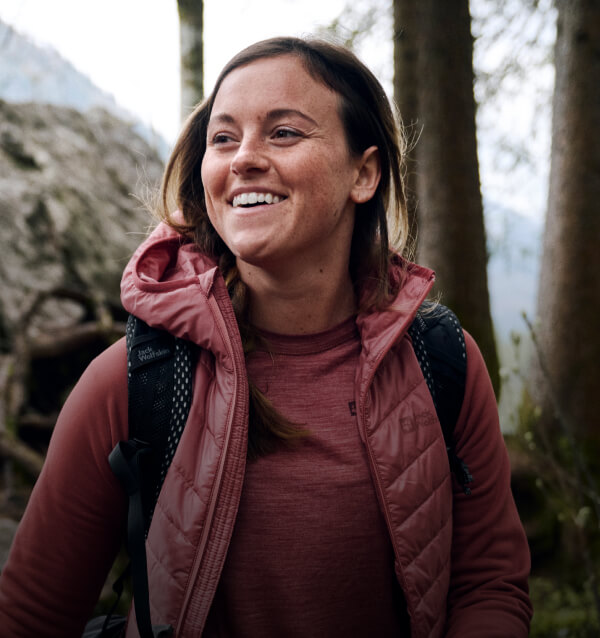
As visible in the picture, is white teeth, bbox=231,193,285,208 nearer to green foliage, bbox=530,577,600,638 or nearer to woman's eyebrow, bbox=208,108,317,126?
woman's eyebrow, bbox=208,108,317,126

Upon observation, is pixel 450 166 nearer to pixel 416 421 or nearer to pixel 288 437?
pixel 416 421

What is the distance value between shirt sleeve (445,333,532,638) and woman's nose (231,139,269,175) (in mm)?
840

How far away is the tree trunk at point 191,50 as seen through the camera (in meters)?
3.39

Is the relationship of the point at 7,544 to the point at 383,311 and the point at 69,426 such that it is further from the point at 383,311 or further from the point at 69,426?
the point at 383,311

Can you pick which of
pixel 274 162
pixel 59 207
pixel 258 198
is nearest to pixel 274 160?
pixel 274 162

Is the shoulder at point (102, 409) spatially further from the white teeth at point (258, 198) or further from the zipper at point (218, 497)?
the white teeth at point (258, 198)

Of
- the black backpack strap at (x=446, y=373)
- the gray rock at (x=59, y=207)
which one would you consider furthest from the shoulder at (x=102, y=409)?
the gray rock at (x=59, y=207)

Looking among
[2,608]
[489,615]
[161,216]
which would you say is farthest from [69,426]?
[489,615]

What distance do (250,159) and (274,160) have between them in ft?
0.23

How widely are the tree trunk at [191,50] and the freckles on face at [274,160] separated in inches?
74.2

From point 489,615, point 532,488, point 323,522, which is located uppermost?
point 323,522

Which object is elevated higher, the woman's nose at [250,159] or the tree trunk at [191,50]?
the tree trunk at [191,50]

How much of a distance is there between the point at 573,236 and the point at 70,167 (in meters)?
4.80

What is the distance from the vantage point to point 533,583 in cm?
393
